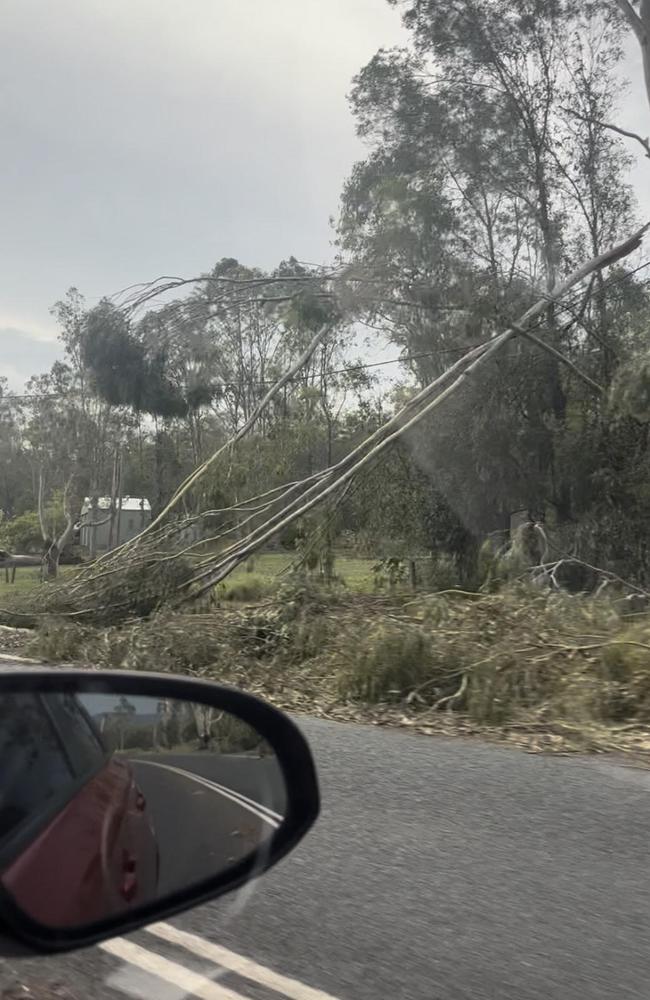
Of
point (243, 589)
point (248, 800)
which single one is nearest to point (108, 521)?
point (243, 589)

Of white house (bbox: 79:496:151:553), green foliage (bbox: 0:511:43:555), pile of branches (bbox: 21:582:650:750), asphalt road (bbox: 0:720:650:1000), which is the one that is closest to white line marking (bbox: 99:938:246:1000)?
asphalt road (bbox: 0:720:650:1000)

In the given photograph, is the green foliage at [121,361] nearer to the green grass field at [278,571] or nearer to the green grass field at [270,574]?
the green grass field at [270,574]

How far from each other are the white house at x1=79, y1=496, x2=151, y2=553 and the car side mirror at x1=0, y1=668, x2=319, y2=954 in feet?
78.7

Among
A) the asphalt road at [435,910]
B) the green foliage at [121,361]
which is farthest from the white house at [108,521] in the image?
the asphalt road at [435,910]

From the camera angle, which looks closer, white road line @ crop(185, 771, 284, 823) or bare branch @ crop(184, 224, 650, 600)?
white road line @ crop(185, 771, 284, 823)

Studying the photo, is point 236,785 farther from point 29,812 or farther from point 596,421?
point 596,421

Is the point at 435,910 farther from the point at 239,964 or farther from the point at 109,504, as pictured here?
the point at 109,504

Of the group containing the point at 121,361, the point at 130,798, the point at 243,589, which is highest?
the point at 121,361

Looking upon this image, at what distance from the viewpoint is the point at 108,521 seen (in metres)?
35.2

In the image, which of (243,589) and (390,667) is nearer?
(390,667)

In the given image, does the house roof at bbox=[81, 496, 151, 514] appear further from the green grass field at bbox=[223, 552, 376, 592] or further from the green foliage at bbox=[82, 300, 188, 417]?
the green grass field at bbox=[223, 552, 376, 592]

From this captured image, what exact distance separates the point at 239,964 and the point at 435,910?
0.88 metres

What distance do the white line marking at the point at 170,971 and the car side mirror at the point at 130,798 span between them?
0.74 metres

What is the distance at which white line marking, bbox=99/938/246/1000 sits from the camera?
290cm
